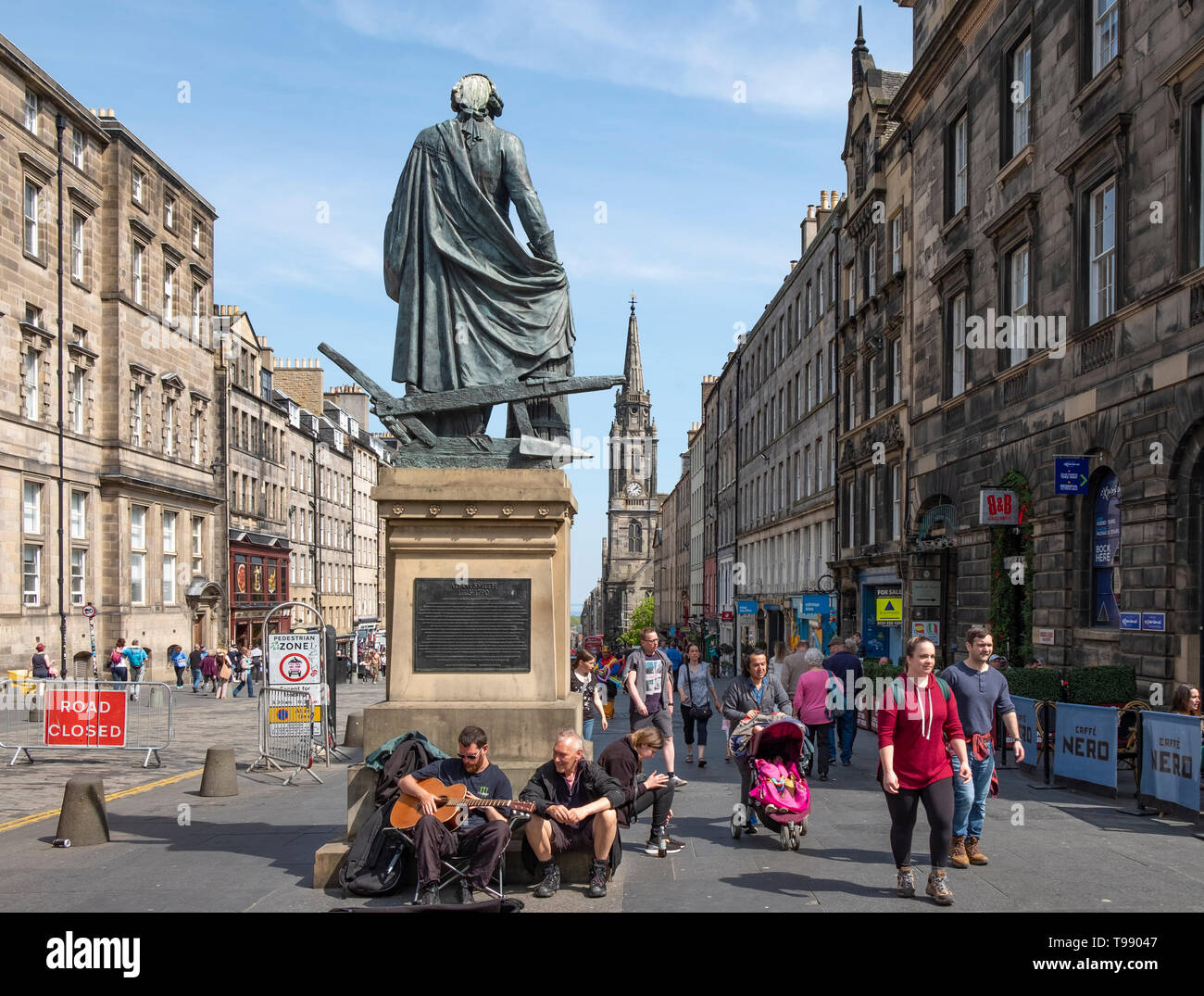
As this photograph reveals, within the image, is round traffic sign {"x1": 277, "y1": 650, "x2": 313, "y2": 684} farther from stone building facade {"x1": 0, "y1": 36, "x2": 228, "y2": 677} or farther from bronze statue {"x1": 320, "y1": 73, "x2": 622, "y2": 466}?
stone building facade {"x1": 0, "y1": 36, "x2": 228, "y2": 677}

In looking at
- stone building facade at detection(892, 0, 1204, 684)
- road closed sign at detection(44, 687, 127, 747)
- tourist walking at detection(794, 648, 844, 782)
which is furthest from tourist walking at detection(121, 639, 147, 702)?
tourist walking at detection(794, 648, 844, 782)

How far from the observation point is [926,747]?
25.1ft

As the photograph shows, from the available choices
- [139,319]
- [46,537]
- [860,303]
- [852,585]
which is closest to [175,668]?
[46,537]

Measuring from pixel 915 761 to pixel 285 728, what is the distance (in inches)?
445

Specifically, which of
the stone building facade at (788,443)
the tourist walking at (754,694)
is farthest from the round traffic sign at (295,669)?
the stone building facade at (788,443)

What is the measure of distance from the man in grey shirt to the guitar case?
415 centimetres

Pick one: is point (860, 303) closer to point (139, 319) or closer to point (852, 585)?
point (852, 585)

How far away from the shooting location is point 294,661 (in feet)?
56.9

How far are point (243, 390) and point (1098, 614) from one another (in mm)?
46175

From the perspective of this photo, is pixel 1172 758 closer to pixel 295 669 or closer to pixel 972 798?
pixel 972 798

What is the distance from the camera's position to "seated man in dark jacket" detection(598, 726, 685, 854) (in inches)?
340

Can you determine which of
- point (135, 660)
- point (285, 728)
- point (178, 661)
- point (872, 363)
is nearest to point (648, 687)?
point (285, 728)

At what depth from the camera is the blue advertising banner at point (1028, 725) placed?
14.1 metres

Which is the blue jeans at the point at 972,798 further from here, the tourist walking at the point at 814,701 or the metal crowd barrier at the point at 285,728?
the metal crowd barrier at the point at 285,728
